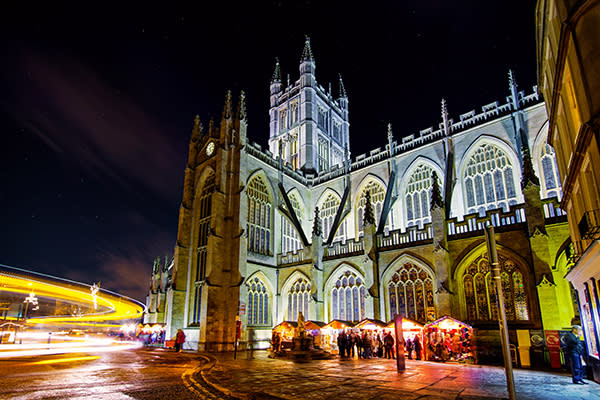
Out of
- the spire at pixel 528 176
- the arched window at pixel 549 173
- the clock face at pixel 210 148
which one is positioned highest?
the clock face at pixel 210 148

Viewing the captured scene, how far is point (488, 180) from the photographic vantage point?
2505 centimetres

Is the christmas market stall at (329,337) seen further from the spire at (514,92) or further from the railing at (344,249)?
the spire at (514,92)

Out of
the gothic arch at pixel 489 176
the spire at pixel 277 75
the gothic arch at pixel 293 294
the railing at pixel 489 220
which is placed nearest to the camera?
the railing at pixel 489 220

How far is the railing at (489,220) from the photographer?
57.6 feet

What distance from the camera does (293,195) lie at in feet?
115

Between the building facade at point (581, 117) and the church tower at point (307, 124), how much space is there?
3140 cm

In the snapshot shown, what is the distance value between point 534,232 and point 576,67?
9654 millimetres

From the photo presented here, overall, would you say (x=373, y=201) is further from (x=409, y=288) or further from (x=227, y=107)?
(x=227, y=107)

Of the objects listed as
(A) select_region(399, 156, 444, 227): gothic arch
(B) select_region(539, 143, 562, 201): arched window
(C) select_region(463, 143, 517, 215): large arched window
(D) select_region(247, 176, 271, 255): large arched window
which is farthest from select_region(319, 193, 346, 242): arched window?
(B) select_region(539, 143, 562, 201): arched window

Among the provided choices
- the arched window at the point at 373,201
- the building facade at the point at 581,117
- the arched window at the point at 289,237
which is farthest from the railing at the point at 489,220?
the arched window at the point at 289,237

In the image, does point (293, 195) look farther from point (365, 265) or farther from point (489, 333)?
point (489, 333)

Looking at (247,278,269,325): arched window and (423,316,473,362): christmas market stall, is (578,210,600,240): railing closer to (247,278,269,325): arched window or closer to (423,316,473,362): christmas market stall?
(423,316,473,362): christmas market stall

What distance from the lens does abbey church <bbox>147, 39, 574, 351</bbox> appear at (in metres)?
17.1

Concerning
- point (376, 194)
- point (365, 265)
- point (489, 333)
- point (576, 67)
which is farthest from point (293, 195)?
point (576, 67)
